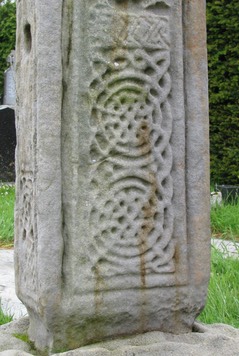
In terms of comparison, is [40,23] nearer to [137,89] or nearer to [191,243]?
[137,89]

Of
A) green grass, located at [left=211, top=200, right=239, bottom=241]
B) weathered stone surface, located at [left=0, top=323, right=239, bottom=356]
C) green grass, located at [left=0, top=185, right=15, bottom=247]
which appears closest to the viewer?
weathered stone surface, located at [left=0, top=323, right=239, bottom=356]

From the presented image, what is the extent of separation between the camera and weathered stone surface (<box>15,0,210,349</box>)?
6.66ft

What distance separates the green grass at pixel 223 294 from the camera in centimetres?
318

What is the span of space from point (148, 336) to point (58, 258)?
0.43 m

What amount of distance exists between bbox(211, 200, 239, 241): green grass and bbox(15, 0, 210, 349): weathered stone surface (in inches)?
141

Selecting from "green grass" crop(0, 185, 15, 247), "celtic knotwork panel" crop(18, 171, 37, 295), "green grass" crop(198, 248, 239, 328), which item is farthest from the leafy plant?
"celtic knotwork panel" crop(18, 171, 37, 295)

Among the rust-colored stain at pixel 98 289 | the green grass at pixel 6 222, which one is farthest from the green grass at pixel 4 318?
the green grass at pixel 6 222

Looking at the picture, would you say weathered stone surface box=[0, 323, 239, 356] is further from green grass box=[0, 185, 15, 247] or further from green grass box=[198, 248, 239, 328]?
green grass box=[0, 185, 15, 247]

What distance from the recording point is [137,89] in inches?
84.4

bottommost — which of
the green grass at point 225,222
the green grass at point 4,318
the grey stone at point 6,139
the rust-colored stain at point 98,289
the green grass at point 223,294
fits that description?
the green grass at point 4,318

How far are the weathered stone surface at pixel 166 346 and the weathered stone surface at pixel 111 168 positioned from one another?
44 millimetres

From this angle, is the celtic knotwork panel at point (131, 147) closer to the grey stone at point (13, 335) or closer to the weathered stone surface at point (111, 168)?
the weathered stone surface at point (111, 168)

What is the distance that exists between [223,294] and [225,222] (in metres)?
2.60

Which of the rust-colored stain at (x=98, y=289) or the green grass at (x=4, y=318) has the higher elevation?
the rust-colored stain at (x=98, y=289)
